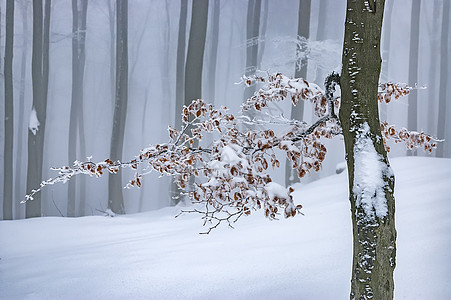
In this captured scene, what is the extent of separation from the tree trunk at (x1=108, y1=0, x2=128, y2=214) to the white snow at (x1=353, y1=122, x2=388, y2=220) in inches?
251

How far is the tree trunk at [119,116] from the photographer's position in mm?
7820

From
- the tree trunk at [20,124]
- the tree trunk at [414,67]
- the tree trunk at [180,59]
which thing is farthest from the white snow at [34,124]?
the tree trunk at [414,67]

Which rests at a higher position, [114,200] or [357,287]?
[357,287]

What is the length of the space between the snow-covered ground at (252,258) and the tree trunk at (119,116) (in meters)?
2.29

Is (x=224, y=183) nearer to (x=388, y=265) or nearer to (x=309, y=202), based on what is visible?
(x=388, y=265)

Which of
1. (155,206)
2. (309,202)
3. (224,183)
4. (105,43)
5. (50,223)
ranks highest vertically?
(105,43)

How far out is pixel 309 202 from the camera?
5.30 meters

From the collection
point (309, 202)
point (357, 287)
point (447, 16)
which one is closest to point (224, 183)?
point (357, 287)

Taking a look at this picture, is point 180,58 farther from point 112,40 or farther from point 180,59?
point 112,40

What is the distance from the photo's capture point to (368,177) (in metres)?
1.68

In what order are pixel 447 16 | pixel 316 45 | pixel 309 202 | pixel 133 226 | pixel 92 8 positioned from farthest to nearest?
pixel 92 8
pixel 447 16
pixel 316 45
pixel 133 226
pixel 309 202

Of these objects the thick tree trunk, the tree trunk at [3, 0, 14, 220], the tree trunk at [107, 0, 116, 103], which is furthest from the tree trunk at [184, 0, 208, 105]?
the tree trunk at [107, 0, 116, 103]

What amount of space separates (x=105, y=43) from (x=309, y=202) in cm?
1111

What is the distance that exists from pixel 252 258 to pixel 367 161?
75.6 inches
